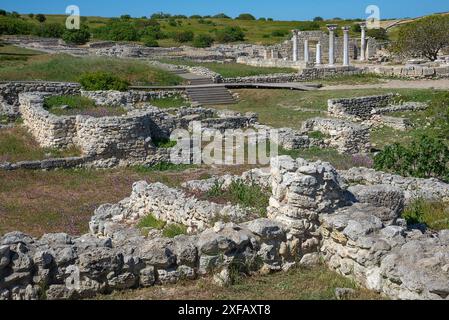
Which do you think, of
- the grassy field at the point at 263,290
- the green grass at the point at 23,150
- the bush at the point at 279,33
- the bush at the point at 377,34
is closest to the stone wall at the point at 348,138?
the green grass at the point at 23,150

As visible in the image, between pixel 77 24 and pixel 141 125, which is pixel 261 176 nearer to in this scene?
pixel 141 125

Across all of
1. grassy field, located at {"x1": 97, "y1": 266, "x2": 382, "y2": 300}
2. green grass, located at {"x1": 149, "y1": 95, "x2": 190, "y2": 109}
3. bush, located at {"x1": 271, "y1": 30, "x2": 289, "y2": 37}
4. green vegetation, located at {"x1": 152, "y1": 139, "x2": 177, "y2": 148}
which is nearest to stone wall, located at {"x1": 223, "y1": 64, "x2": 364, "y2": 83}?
green grass, located at {"x1": 149, "y1": 95, "x2": 190, "y2": 109}

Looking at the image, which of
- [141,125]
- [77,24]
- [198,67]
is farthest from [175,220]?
[77,24]

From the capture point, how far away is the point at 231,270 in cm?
766

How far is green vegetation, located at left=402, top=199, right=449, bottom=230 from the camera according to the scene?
1018cm

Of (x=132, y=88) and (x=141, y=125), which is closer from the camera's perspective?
(x=141, y=125)

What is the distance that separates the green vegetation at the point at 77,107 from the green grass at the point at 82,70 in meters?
6.42

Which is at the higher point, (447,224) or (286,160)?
(286,160)

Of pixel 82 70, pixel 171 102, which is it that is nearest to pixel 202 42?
pixel 82 70

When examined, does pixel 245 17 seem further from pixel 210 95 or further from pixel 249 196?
pixel 249 196

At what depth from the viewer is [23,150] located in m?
19.6

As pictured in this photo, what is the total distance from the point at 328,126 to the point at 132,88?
45.0 ft

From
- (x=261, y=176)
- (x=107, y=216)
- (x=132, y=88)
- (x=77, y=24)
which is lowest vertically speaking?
(x=107, y=216)
